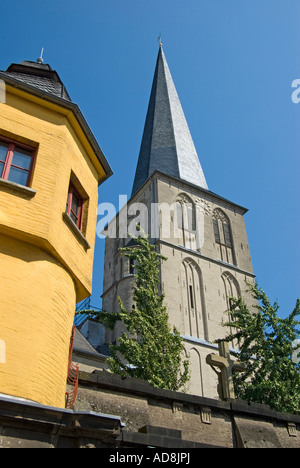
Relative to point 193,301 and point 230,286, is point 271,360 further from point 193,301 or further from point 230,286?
point 230,286

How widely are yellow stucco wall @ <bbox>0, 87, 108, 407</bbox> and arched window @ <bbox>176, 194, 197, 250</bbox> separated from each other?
2289cm

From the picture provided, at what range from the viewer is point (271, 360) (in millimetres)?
15586

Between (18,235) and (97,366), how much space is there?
55.2 feet

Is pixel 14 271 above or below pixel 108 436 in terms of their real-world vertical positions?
above

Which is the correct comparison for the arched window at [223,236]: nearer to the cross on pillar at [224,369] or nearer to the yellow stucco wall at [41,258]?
the cross on pillar at [224,369]

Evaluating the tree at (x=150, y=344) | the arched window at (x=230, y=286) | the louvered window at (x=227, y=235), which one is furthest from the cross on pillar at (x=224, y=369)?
the louvered window at (x=227, y=235)

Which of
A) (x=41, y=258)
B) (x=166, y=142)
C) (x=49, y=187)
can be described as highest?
(x=166, y=142)

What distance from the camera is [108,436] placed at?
647cm

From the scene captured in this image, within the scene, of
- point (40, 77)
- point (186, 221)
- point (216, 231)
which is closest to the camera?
point (40, 77)

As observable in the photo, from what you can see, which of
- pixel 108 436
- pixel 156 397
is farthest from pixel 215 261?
pixel 108 436

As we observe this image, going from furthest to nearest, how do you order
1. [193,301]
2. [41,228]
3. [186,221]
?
[186,221], [193,301], [41,228]

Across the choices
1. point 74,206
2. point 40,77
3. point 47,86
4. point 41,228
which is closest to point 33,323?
point 41,228

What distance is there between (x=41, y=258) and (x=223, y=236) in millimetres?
28889
